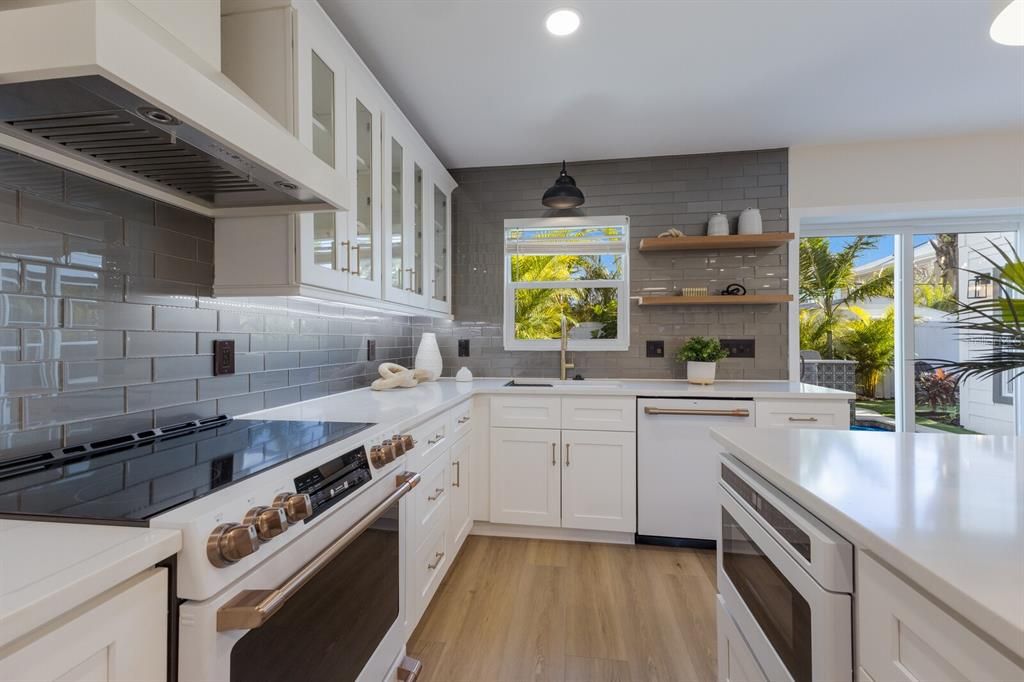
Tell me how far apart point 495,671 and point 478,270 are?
8.13 feet

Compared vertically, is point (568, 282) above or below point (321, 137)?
below

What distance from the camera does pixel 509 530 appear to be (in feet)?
9.15

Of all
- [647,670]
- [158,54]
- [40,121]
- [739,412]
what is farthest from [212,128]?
[739,412]

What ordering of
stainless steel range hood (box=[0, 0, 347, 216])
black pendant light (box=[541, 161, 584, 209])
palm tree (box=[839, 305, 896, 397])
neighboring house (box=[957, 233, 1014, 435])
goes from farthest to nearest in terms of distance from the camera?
palm tree (box=[839, 305, 896, 397]) → neighboring house (box=[957, 233, 1014, 435]) → black pendant light (box=[541, 161, 584, 209]) → stainless steel range hood (box=[0, 0, 347, 216])

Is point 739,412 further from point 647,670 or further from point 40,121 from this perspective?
point 40,121

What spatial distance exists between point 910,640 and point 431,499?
5.28 ft

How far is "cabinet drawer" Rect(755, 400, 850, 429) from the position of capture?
8.18 ft

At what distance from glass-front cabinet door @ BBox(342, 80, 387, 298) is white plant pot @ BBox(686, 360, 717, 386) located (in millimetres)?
1963

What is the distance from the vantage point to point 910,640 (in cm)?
61

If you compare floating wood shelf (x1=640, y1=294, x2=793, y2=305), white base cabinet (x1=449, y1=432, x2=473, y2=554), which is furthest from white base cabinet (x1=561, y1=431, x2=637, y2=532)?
floating wood shelf (x1=640, y1=294, x2=793, y2=305)

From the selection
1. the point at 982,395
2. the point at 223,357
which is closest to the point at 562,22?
the point at 223,357

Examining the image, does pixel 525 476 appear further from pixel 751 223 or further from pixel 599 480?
pixel 751 223

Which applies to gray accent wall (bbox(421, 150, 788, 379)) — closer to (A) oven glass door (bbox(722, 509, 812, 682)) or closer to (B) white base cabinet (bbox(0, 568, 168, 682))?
(A) oven glass door (bbox(722, 509, 812, 682))

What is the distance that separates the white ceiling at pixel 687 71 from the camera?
183cm
